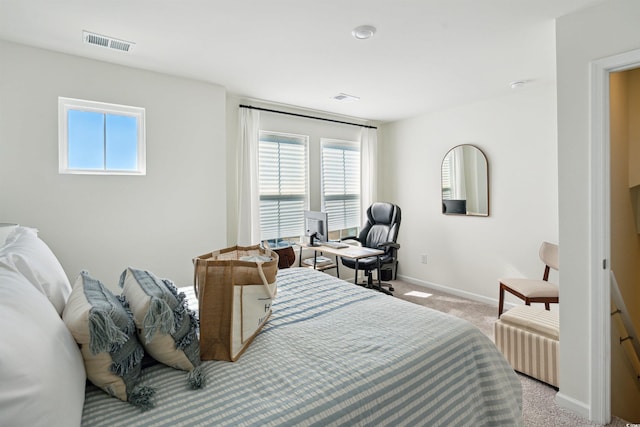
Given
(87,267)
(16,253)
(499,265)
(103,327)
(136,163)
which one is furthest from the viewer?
Result: (499,265)

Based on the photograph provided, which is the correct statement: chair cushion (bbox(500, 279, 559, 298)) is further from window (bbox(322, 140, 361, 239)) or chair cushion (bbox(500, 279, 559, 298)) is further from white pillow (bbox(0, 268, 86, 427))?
white pillow (bbox(0, 268, 86, 427))

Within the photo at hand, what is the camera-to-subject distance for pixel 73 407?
2.64 feet

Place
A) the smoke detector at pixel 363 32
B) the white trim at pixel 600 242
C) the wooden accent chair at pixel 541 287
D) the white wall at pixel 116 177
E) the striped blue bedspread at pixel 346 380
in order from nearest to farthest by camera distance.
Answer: the striped blue bedspread at pixel 346 380
the white trim at pixel 600 242
the smoke detector at pixel 363 32
the white wall at pixel 116 177
the wooden accent chair at pixel 541 287

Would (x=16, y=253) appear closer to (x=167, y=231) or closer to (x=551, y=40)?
(x=167, y=231)

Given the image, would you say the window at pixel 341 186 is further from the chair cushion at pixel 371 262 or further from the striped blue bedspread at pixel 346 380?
the striped blue bedspread at pixel 346 380

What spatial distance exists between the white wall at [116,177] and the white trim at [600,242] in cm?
314

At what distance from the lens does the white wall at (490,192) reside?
11.8ft

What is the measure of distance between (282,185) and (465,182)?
2.50 metres

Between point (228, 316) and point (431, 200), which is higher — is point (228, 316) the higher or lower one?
the lower one

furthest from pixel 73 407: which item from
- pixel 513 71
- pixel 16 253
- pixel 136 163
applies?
pixel 513 71

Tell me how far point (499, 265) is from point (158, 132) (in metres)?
4.20

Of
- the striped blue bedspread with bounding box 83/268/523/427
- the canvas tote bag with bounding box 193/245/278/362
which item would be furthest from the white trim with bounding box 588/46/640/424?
the canvas tote bag with bounding box 193/245/278/362

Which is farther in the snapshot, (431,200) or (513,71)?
(431,200)

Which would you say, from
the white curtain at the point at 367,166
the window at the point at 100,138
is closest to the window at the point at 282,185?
the white curtain at the point at 367,166
